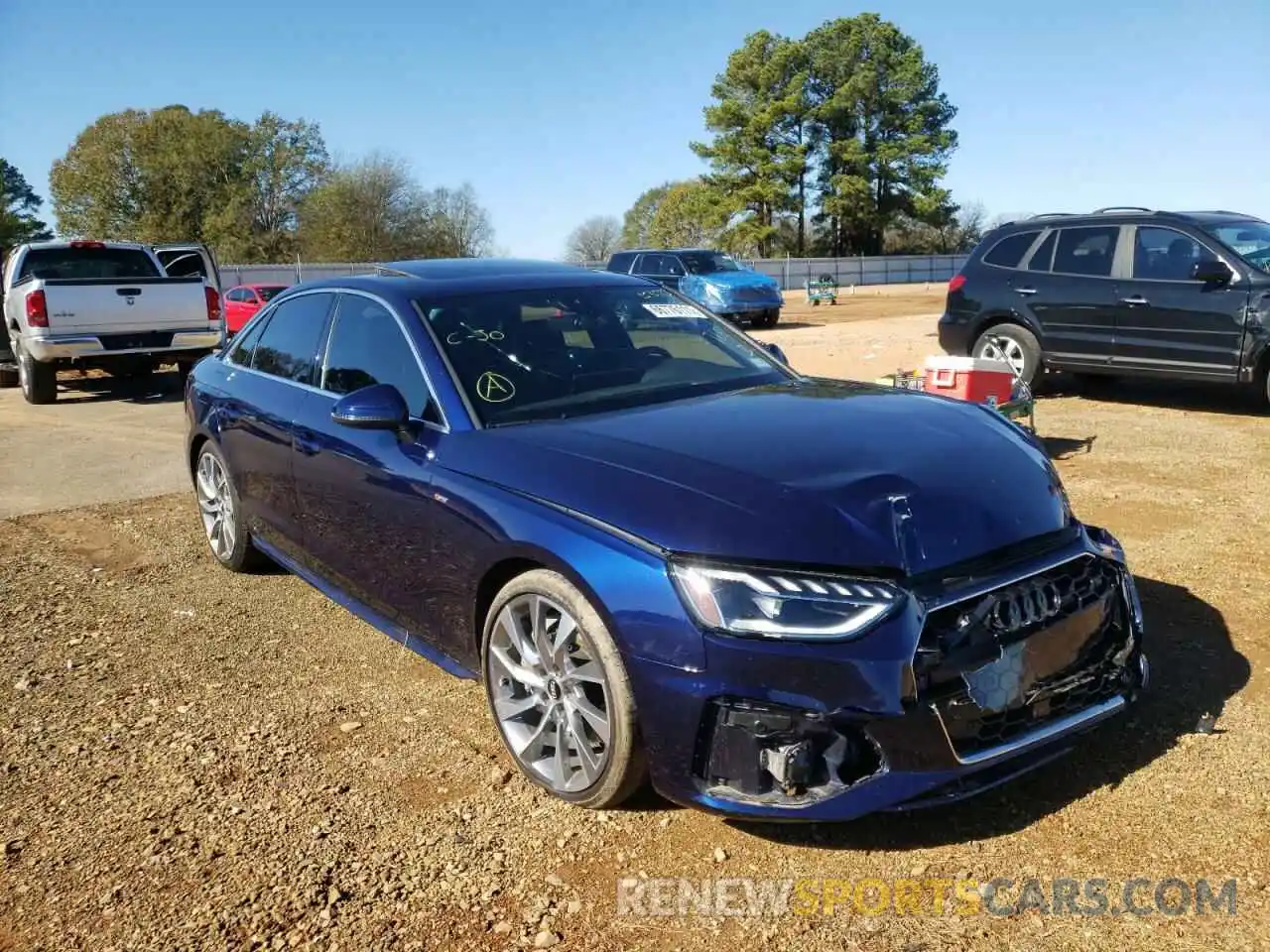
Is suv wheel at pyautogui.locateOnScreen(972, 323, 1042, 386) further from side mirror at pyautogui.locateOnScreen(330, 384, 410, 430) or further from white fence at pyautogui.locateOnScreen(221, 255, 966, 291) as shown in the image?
white fence at pyautogui.locateOnScreen(221, 255, 966, 291)

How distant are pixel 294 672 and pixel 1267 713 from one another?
3568mm

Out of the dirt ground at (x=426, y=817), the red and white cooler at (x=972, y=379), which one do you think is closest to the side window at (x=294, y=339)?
the dirt ground at (x=426, y=817)

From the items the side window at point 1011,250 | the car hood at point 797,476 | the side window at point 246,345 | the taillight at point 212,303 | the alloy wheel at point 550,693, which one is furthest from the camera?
the taillight at point 212,303

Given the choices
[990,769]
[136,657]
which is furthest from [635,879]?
[136,657]

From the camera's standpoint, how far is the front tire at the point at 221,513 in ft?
17.3

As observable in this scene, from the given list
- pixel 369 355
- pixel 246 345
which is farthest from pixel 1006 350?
pixel 369 355

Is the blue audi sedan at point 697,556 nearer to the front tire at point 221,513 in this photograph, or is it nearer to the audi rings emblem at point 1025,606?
the audi rings emblem at point 1025,606

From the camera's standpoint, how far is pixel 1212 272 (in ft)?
28.0

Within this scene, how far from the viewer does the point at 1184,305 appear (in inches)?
346

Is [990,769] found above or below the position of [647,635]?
below

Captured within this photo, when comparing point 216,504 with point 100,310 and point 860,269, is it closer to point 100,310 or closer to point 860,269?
point 100,310

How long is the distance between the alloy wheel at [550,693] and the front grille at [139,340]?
433 inches

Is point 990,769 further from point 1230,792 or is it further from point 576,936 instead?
point 576,936

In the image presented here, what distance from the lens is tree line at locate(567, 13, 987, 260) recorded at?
201 feet
